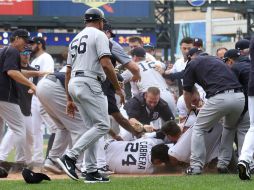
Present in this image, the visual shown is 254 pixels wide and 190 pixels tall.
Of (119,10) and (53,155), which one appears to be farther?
(119,10)

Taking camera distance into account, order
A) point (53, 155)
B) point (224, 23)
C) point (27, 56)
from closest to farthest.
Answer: point (53, 155)
point (27, 56)
point (224, 23)

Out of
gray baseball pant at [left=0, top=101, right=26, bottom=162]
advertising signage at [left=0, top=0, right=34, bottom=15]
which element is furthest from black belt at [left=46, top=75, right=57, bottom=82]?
advertising signage at [left=0, top=0, right=34, bottom=15]

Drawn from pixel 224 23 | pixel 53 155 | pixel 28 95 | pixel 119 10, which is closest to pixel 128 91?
pixel 28 95

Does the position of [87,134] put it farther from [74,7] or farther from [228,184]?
[74,7]

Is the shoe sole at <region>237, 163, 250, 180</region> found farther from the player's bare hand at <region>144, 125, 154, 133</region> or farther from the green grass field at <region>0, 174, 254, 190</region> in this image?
the player's bare hand at <region>144, 125, 154, 133</region>

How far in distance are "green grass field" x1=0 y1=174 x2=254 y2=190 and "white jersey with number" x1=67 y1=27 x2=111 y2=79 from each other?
4.49 feet

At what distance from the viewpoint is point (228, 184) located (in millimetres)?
7949

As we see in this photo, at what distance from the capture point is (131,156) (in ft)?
34.0

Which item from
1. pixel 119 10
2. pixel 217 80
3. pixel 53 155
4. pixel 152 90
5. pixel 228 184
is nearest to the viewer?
pixel 228 184

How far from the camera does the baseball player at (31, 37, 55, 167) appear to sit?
39.2 feet

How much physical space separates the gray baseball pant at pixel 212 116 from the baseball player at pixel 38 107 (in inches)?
124

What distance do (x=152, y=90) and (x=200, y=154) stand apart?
1860 mm

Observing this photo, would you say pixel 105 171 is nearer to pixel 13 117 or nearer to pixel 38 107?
pixel 13 117

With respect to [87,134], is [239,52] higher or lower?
higher
